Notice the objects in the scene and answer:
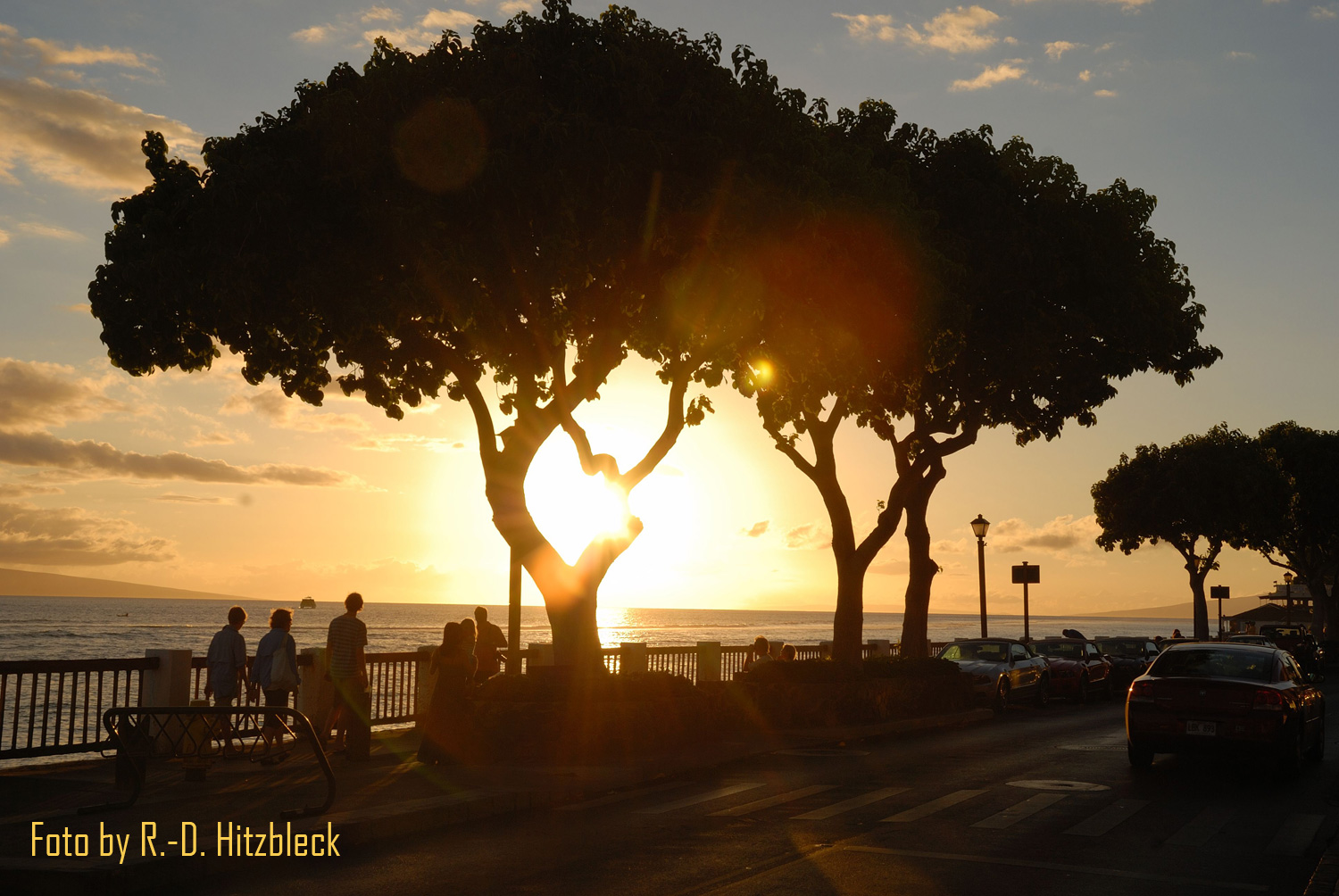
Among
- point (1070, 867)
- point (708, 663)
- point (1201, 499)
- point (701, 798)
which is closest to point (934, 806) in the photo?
point (701, 798)

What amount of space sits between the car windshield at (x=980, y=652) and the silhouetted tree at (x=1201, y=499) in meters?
30.3

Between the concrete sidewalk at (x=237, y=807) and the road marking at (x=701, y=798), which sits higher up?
the concrete sidewalk at (x=237, y=807)

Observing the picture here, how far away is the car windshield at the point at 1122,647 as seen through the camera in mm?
36844

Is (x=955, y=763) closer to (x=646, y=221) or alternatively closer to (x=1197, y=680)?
(x=1197, y=680)

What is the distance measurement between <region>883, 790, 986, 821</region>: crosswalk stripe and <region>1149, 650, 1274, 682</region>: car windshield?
4321mm

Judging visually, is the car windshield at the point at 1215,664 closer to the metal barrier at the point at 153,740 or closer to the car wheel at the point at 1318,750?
the car wheel at the point at 1318,750

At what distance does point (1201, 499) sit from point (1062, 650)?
25949 mm

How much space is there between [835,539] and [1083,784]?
1400 centimetres

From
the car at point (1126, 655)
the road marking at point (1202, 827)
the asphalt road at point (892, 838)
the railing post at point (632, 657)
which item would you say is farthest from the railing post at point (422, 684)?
the car at point (1126, 655)

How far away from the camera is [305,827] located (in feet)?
31.9

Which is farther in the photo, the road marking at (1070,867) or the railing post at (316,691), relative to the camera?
the railing post at (316,691)

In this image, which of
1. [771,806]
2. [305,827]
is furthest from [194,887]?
[771,806]

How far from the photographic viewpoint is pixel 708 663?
2555 centimetres

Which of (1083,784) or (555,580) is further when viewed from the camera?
(555,580)
